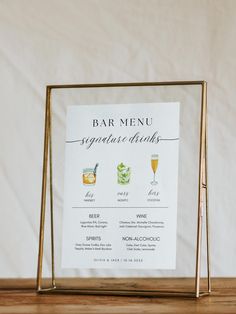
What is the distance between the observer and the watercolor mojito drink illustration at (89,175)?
134 centimetres

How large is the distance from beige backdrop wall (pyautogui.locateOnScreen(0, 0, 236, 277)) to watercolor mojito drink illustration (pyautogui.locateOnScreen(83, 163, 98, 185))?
0.42 m

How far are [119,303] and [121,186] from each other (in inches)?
9.5

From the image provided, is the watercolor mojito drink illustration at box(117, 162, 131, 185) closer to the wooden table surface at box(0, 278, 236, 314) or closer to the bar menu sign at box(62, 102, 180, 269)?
the bar menu sign at box(62, 102, 180, 269)

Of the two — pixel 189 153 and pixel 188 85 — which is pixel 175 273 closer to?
pixel 189 153

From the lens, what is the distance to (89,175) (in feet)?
4.42

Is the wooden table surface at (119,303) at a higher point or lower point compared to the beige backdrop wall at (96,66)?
lower

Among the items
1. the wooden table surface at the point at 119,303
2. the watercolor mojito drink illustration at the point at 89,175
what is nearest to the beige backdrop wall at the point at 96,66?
the wooden table surface at the point at 119,303

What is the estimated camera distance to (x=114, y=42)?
176 centimetres

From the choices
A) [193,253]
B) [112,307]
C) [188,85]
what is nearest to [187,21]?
[188,85]

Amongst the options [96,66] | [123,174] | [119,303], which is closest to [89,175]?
[123,174]

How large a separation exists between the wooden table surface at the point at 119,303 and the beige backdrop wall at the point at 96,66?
32 centimetres

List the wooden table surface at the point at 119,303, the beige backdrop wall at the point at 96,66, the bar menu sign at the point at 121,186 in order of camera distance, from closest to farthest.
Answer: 1. the wooden table surface at the point at 119,303
2. the bar menu sign at the point at 121,186
3. the beige backdrop wall at the point at 96,66

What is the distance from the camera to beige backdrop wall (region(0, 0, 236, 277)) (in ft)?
5.53

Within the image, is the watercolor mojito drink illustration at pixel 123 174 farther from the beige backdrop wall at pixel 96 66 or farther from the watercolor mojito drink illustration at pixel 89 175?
the beige backdrop wall at pixel 96 66
